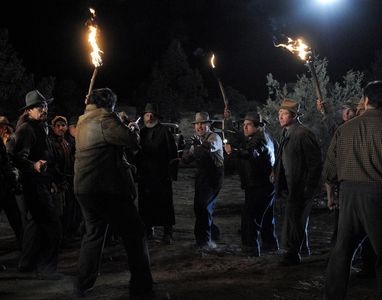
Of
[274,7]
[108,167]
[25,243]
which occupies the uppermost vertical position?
[274,7]

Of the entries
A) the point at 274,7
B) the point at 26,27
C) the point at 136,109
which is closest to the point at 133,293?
the point at 274,7

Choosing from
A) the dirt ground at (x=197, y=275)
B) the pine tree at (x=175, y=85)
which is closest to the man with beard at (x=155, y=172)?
the dirt ground at (x=197, y=275)

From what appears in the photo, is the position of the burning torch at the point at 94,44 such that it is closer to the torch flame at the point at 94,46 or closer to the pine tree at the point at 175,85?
the torch flame at the point at 94,46

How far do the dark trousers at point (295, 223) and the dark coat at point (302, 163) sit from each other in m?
0.08

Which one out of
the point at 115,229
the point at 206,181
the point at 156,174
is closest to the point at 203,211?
the point at 206,181

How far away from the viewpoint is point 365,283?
591 cm

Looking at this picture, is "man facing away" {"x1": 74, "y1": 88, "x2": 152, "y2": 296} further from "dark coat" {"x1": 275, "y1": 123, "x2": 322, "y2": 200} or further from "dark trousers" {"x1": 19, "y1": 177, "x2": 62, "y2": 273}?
"dark coat" {"x1": 275, "y1": 123, "x2": 322, "y2": 200}

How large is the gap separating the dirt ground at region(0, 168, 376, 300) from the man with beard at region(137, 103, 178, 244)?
48cm

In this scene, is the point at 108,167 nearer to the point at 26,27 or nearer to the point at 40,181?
the point at 40,181

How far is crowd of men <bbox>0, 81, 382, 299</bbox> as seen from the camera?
470cm

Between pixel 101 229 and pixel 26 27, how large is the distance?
1215 inches

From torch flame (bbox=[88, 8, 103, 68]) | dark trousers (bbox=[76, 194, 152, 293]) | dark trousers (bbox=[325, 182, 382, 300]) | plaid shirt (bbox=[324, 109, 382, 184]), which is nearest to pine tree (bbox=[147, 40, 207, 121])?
torch flame (bbox=[88, 8, 103, 68])

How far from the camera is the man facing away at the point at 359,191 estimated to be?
450 centimetres

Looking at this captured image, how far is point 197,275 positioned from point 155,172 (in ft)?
9.01
